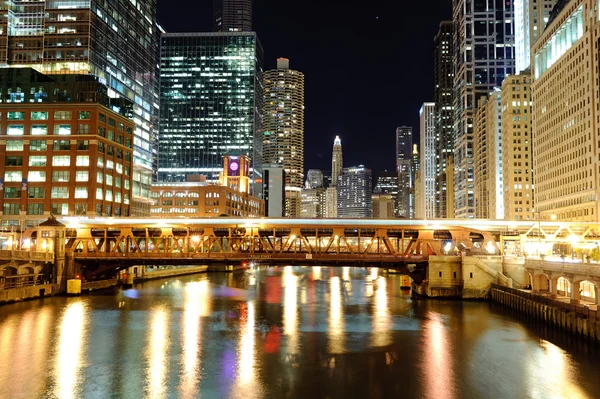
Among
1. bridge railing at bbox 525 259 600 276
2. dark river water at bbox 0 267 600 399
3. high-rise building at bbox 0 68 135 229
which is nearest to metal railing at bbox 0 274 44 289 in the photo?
dark river water at bbox 0 267 600 399

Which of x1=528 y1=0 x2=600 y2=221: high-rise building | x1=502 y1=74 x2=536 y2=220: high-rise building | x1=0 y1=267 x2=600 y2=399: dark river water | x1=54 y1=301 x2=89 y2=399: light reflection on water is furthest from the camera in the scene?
x1=502 y1=74 x2=536 y2=220: high-rise building

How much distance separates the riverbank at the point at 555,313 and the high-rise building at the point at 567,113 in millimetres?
70459

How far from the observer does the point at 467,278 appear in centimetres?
7612

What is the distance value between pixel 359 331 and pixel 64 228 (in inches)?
2102

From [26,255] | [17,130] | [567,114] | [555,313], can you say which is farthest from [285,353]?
[567,114]

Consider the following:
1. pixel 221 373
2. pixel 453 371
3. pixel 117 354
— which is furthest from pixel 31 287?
pixel 453 371

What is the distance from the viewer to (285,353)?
44969 mm

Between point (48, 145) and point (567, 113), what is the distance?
13140cm

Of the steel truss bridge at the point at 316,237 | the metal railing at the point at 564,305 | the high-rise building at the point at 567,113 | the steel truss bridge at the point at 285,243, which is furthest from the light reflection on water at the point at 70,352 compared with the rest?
the high-rise building at the point at 567,113

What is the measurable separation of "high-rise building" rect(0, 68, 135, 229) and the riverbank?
90382 millimetres

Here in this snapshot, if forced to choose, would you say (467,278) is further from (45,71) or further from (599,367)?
(45,71)

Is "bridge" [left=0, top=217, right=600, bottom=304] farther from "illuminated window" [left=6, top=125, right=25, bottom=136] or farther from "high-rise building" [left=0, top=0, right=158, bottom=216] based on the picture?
"high-rise building" [left=0, top=0, right=158, bottom=216]

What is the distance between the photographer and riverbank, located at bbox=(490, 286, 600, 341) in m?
47.6

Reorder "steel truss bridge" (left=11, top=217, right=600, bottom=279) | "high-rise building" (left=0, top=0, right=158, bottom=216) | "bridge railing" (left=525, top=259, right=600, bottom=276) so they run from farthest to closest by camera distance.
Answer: "high-rise building" (left=0, top=0, right=158, bottom=216) → "steel truss bridge" (left=11, top=217, right=600, bottom=279) → "bridge railing" (left=525, top=259, right=600, bottom=276)
